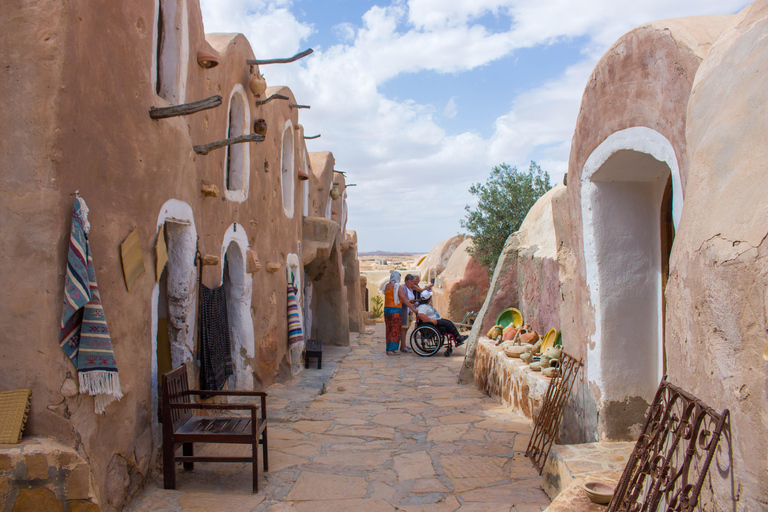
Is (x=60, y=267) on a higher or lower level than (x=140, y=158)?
lower

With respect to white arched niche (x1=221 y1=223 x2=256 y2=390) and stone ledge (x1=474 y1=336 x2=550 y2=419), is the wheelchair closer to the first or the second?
stone ledge (x1=474 y1=336 x2=550 y2=419)

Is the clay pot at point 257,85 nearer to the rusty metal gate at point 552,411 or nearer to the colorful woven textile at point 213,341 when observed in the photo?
the colorful woven textile at point 213,341

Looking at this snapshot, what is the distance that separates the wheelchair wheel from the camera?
11.4m

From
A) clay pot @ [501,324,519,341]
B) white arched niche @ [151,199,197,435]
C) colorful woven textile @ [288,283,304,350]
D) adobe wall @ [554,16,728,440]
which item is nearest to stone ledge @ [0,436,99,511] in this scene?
white arched niche @ [151,199,197,435]

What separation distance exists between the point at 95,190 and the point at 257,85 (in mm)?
4173

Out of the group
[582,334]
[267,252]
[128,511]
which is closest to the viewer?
[128,511]

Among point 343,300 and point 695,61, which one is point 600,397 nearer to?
point 695,61

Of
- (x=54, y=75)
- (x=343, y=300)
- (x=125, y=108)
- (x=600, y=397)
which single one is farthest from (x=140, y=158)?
(x=343, y=300)

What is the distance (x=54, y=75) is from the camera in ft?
10.7

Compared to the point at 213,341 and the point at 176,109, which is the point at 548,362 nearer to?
the point at 213,341

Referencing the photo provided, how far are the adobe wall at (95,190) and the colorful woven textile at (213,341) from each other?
346mm

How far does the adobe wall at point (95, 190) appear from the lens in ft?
10.5

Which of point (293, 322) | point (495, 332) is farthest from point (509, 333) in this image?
point (293, 322)

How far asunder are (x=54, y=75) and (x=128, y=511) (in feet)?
9.40
